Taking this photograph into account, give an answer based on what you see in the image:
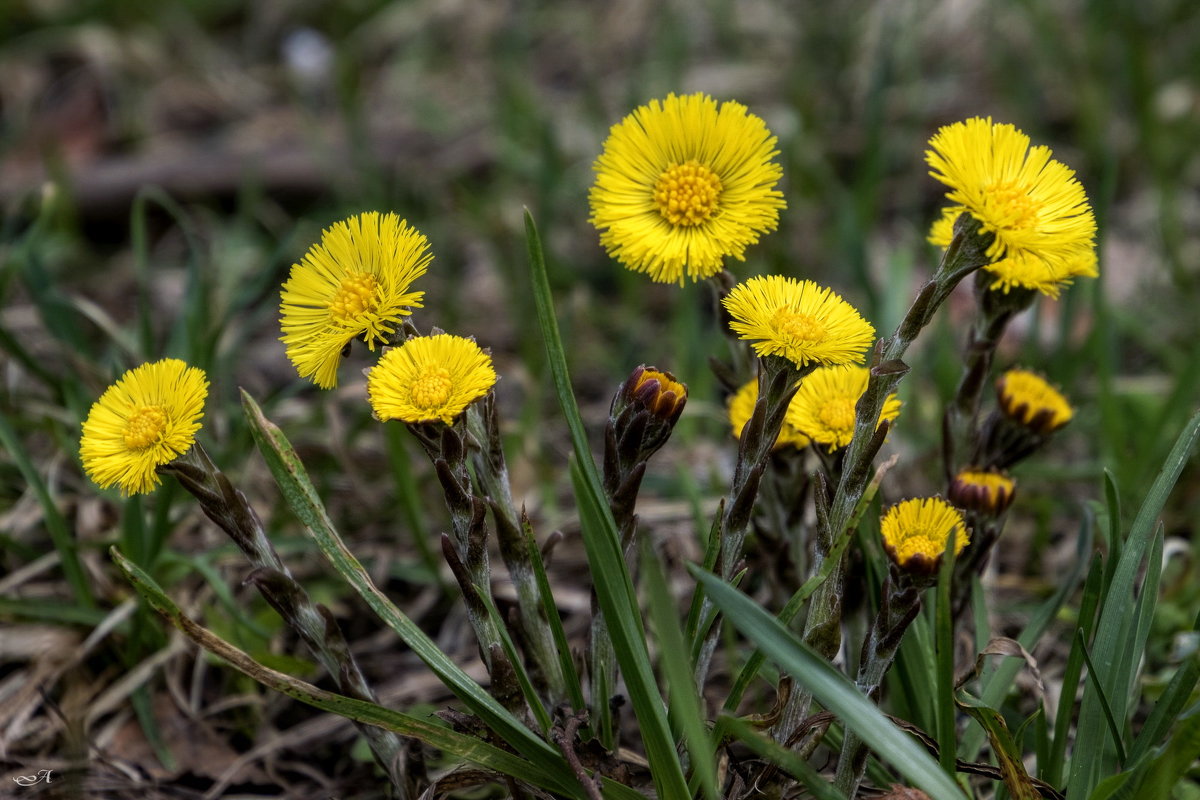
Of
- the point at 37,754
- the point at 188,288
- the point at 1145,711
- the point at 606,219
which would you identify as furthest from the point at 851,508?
the point at 188,288

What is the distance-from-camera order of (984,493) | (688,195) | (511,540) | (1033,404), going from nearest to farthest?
(688,195) → (511,540) → (984,493) → (1033,404)

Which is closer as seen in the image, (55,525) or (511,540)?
(511,540)

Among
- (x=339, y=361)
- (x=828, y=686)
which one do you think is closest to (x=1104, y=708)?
(x=828, y=686)

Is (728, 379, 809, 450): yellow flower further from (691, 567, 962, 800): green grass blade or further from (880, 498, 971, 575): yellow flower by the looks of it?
(691, 567, 962, 800): green grass blade

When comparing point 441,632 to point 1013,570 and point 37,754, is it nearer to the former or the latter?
point 37,754

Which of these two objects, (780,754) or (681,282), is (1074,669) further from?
(681,282)

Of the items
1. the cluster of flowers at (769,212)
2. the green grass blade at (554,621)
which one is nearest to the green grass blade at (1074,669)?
the cluster of flowers at (769,212)

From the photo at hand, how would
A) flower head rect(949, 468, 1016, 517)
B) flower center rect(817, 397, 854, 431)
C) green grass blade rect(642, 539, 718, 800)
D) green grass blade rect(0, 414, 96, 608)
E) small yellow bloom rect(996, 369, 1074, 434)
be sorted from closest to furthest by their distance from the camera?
green grass blade rect(642, 539, 718, 800) → flower center rect(817, 397, 854, 431) → flower head rect(949, 468, 1016, 517) → small yellow bloom rect(996, 369, 1074, 434) → green grass blade rect(0, 414, 96, 608)
